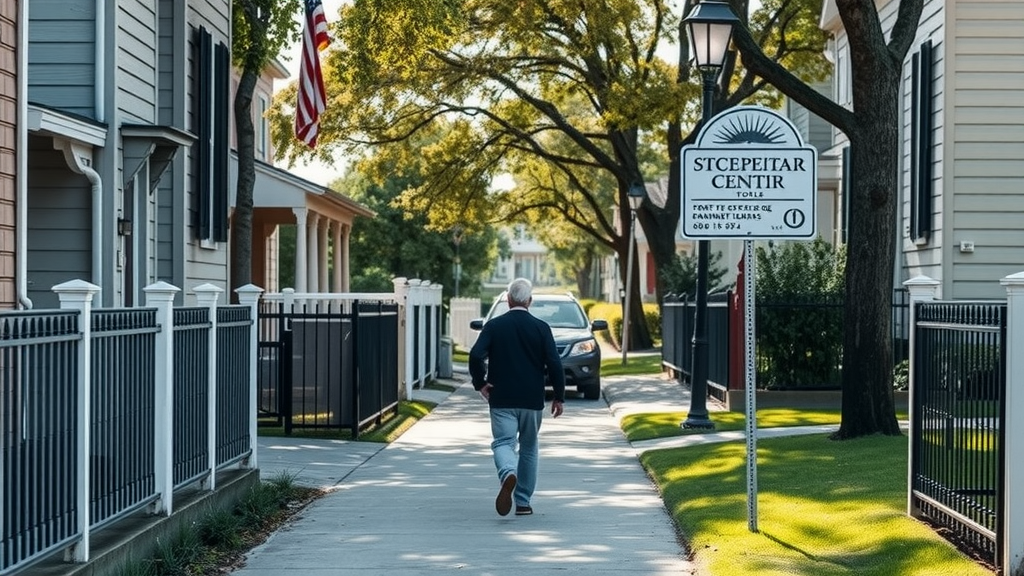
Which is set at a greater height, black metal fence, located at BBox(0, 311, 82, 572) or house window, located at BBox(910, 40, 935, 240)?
house window, located at BBox(910, 40, 935, 240)

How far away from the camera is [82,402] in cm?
729

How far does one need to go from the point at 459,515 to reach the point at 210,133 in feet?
26.5

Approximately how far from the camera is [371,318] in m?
17.8

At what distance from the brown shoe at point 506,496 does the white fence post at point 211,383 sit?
6.98ft

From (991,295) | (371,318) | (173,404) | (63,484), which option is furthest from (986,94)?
(63,484)

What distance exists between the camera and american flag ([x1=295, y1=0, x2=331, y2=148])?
19.8 m

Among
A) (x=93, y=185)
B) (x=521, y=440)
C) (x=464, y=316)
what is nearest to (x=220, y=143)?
(x=93, y=185)

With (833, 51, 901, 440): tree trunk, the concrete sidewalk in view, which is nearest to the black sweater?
the concrete sidewalk

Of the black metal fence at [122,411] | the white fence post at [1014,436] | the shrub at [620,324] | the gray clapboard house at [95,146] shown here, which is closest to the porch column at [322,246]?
the shrub at [620,324]

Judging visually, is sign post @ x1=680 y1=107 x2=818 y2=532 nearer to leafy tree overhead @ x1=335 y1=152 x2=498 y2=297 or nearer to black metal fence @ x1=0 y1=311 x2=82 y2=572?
black metal fence @ x1=0 y1=311 x2=82 y2=572

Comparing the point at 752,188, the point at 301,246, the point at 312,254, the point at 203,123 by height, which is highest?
the point at 203,123

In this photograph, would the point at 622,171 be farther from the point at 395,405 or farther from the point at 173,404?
the point at 173,404

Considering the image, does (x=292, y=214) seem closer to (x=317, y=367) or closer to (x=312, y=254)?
(x=312, y=254)

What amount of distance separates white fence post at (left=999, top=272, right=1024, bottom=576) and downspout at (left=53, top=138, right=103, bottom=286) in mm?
8704
